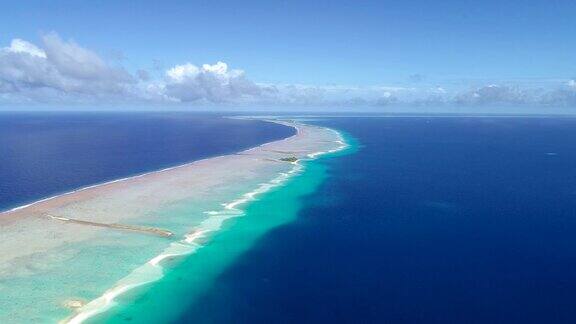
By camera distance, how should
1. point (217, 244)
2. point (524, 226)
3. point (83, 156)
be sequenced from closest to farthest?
→ point (217, 244)
point (524, 226)
point (83, 156)

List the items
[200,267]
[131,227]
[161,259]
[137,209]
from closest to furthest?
[200,267] < [161,259] < [131,227] < [137,209]

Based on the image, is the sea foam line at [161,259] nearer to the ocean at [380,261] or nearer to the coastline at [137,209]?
the coastline at [137,209]

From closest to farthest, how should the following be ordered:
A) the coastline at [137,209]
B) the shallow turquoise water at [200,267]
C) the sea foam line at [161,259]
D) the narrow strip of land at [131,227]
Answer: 1. the shallow turquoise water at [200,267]
2. the sea foam line at [161,259]
3. the coastline at [137,209]
4. the narrow strip of land at [131,227]

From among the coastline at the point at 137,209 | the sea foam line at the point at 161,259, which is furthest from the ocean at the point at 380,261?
the coastline at the point at 137,209

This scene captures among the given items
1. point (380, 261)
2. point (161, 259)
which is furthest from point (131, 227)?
point (380, 261)

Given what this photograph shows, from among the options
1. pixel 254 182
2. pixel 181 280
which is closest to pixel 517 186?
pixel 254 182

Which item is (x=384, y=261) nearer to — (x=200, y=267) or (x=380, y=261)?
(x=380, y=261)

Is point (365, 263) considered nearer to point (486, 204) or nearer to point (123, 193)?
point (486, 204)
